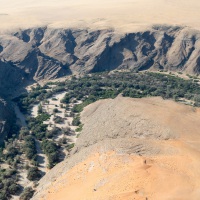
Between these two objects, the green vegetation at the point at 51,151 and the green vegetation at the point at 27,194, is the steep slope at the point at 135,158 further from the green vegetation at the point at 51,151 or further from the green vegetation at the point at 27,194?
the green vegetation at the point at 51,151

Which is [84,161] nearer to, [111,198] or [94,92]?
[111,198]

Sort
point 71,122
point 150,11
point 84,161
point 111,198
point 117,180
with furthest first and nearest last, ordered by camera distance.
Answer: point 150,11 → point 71,122 → point 84,161 → point 117,180 → point 111,198

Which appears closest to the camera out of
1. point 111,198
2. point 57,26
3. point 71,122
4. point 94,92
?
point 111,198

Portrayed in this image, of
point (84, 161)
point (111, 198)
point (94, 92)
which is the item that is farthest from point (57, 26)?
point (111, 198)

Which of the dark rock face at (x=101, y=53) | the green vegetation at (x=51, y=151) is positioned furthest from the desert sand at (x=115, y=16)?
the green vegetation at (x=51, y=151)

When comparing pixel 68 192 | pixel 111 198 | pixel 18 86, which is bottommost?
pixel 18 86
